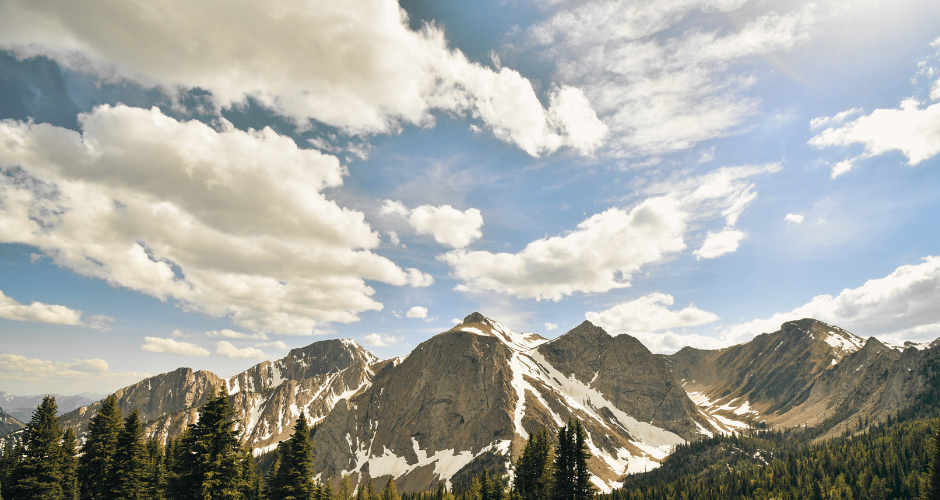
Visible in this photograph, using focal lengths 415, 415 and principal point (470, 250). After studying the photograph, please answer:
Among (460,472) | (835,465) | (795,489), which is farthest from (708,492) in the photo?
(460,472)

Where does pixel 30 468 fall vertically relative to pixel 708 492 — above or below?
above

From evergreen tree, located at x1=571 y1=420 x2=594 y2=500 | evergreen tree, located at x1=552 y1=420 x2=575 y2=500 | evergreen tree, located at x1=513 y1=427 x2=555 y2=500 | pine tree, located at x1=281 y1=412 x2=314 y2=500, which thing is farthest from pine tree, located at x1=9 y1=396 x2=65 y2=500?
evergreen tree, located at x1=571 y1=420 x2=594 y2=500

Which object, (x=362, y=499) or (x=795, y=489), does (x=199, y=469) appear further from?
(x=795, y=489)

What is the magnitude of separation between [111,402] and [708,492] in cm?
15848

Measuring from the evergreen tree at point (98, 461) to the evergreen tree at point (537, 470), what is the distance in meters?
41.0

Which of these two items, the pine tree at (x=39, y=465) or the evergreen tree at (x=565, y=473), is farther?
the evergreen tree at (x=565, y=473)

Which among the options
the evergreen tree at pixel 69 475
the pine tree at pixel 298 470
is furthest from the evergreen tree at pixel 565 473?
the evergreen tree at pixel 69 475

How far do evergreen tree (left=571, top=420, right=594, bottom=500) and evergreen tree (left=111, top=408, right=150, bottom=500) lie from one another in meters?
39.1

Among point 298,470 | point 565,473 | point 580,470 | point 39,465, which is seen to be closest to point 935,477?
point 580,470

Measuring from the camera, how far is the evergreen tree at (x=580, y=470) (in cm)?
4403

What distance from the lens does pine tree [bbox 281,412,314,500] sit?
110 feet

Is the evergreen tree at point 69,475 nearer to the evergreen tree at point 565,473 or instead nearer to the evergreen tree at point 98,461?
the evergreen tree at point 98,461

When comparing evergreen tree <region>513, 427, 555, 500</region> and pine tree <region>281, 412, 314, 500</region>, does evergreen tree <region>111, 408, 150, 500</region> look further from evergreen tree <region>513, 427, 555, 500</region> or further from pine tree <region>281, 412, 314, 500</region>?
evergreen tree <region>513, 427, 555, 500</region>

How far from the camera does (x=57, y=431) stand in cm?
3350
